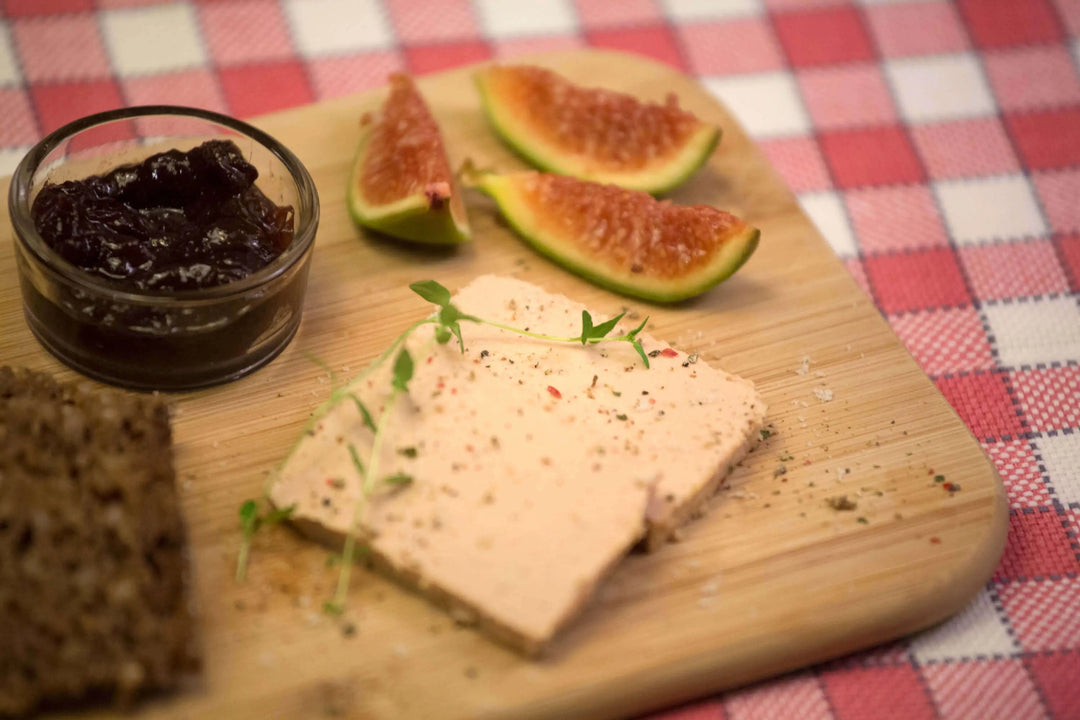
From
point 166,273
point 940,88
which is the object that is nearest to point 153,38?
point 166,273

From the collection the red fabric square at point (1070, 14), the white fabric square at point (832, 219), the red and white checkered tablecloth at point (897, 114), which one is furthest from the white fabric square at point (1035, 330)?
the red fabric square at point (1070, 14)

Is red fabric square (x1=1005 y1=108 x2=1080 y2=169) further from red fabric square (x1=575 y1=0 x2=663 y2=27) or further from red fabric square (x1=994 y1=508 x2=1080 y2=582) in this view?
red fabric square (x1=994 y1=508 x2=1080 y2=582)

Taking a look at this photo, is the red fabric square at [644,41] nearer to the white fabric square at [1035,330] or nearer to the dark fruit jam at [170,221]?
the white fabric square at [1035,330]

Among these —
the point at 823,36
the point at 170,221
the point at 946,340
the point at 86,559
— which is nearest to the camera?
the point at 86,559

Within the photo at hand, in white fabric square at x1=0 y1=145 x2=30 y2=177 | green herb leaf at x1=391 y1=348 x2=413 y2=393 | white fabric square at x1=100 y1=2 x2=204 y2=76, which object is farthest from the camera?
white fabric square at x1=100 y1=2 x2=204 y2=76

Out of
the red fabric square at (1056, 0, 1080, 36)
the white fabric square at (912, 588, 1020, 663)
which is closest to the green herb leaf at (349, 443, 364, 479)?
the white fabric square at (912, 588, 1020, 663)

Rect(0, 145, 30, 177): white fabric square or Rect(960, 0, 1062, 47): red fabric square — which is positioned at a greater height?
Rect(960, 0, 1062, 47): red fabric square

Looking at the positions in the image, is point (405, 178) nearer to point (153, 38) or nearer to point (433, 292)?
point (433, 292)
